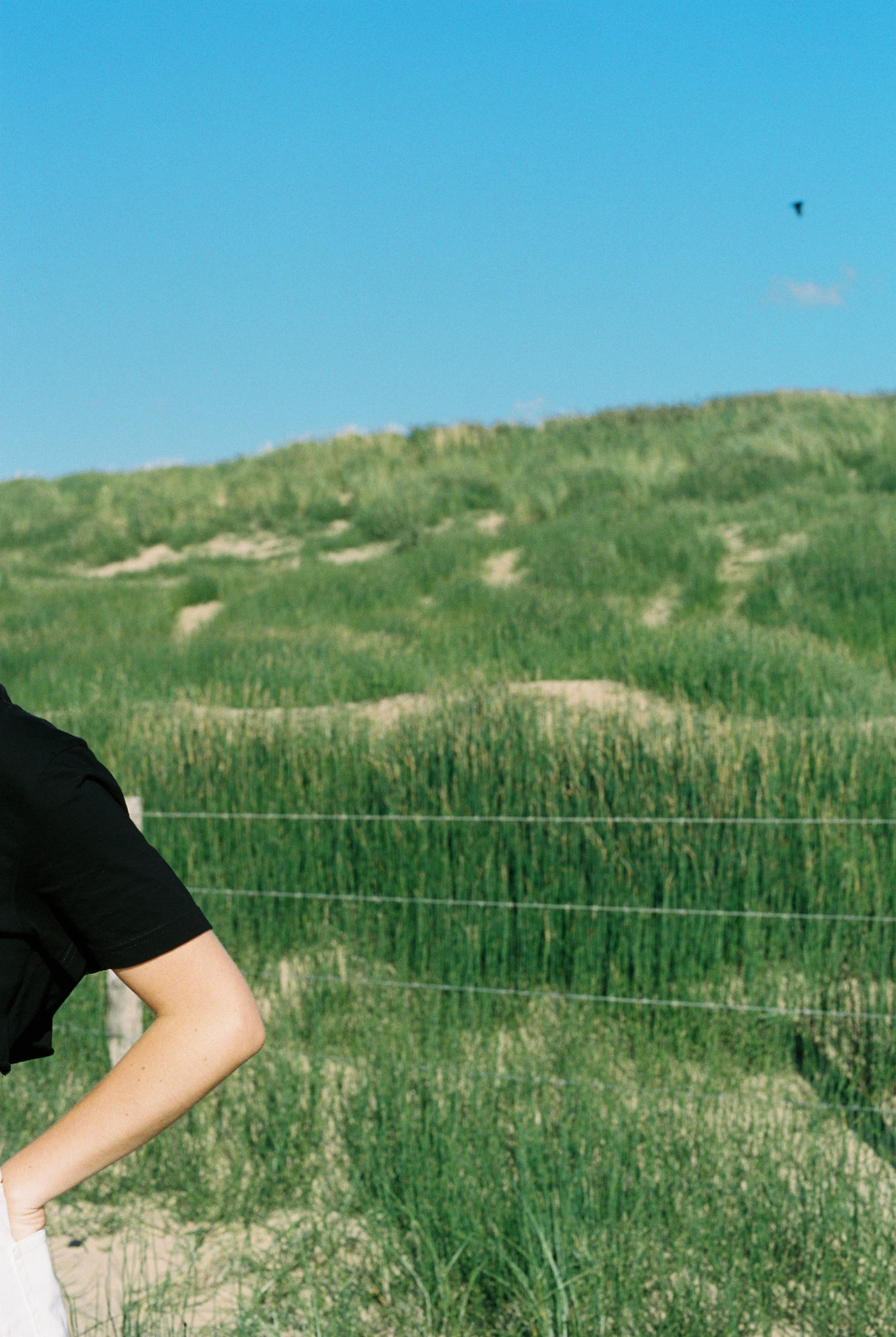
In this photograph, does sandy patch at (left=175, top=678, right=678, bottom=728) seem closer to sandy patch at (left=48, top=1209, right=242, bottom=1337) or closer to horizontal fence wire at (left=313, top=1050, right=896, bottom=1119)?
horizontal fence wire at (left=313, top=1050, right=896, bottom=1119)

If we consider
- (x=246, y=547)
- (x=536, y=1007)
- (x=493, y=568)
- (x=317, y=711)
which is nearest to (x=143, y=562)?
(x=246, y=547)

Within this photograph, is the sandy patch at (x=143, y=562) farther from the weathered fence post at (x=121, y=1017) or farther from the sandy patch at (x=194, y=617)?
the weathered fence post at (x=121, y=1017)

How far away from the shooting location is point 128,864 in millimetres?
1022

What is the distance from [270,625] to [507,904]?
10576 millimetres

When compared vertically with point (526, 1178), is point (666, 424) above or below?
above

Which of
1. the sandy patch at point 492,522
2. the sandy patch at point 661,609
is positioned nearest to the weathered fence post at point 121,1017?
the sandy patch at point 661,609

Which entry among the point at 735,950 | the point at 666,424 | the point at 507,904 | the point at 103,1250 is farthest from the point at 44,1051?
the point at 666,424

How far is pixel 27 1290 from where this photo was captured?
0.99 metres

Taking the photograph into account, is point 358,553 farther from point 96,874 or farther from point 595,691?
point 96,874

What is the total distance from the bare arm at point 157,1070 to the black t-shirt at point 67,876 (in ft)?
0.09

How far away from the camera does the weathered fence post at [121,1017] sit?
3633mm

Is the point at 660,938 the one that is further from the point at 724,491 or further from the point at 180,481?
the point at 180,481

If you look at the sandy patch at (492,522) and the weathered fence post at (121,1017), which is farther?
the sandy patch at (492,522)

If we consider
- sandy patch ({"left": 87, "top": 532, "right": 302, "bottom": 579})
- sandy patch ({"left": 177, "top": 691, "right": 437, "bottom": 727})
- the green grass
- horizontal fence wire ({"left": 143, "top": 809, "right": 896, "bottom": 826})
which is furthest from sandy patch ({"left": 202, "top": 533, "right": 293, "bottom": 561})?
horizontal fence wire ({"left": 143, "top": 809, "right": 896, "bottom": 826})
